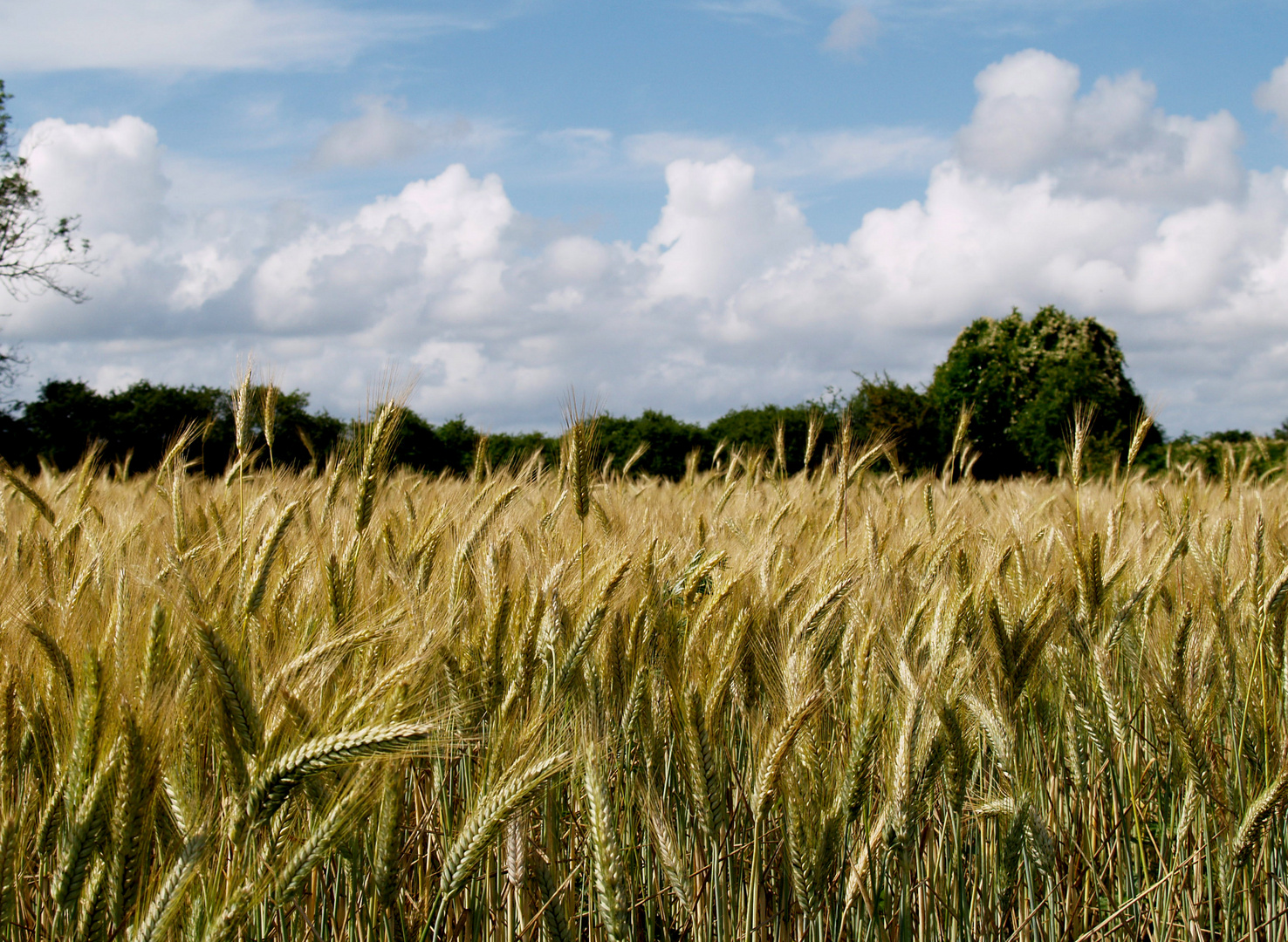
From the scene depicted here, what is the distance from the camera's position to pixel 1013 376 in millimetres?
16641

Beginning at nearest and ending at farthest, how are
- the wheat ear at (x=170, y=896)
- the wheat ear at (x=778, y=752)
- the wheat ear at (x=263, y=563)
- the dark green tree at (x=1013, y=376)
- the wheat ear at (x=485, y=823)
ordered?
the wheat ear at (x=170, y=896), the wheat ear at (x=485, y=823), the wheat ear at (x=778, y=752), the wheat ear at (x=263, y=563), the dark green tree at (x=1013, y=376)

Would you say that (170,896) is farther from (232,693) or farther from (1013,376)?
(1013,376)

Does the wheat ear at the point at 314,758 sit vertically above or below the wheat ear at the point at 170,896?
above

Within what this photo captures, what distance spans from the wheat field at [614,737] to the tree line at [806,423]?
34.6 ft

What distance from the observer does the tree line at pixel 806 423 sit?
13922 mm

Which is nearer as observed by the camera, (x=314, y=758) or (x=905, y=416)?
(x=314, y=758)

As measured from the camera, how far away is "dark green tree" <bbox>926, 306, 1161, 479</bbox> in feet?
49.7

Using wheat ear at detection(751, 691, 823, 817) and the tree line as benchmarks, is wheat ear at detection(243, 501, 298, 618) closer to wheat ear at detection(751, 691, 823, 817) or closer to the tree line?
wheat ear at detection(751, 691, 823, 817)

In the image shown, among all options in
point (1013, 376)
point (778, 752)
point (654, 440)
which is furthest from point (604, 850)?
point (1013, 376)

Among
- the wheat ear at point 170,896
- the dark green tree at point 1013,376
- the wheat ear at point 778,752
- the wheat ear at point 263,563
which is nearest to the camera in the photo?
the wheat ear at point 170,896

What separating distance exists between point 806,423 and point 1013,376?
4.33 m

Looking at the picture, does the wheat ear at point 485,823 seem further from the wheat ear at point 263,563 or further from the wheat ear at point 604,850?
the wheat ear at point 263,563

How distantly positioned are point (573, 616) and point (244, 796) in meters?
0.78

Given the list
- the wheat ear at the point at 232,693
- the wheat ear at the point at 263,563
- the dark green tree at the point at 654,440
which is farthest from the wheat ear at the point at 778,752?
the dark green tree at the point at 654,440
